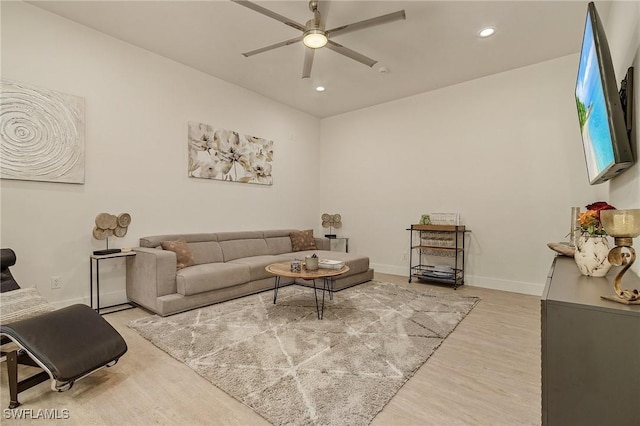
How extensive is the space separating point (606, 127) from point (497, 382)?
1686 mm

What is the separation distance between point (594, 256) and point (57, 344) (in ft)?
9.70

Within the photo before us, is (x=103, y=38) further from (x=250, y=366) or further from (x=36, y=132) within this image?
(x=250, y=366)

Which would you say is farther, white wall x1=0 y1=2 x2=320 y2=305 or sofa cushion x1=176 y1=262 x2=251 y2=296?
sofa cushion x1=176 y1=262 x2=251 y2=296

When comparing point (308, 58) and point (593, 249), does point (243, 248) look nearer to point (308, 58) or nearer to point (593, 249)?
point (308, 58)

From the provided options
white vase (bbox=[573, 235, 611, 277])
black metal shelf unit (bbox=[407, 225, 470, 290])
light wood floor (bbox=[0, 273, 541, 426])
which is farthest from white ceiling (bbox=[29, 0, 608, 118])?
light wood floor (bbox=[0, 273, 541, 426])

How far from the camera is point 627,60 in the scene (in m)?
1.98

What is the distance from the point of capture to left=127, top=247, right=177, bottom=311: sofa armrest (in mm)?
3195

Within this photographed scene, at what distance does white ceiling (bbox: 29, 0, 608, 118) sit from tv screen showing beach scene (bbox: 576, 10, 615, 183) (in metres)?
1.27

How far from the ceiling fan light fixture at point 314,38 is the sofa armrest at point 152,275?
2.57m

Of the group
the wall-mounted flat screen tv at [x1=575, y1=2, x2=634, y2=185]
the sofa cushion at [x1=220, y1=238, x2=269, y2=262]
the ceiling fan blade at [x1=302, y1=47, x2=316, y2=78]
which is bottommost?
the sofa cushion at [x1=220, y1=238, x2=269, y2=262]

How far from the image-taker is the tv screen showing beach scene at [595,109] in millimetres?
1699

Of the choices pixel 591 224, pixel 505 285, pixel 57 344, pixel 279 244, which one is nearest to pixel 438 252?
pixel 505 285

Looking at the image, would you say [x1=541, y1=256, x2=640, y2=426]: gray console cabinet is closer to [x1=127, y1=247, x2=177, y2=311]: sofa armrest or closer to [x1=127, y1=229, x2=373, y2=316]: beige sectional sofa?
[x1=127, y1=229, x2=373, y2=316]: beige sectional sofa

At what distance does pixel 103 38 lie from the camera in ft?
11.5
